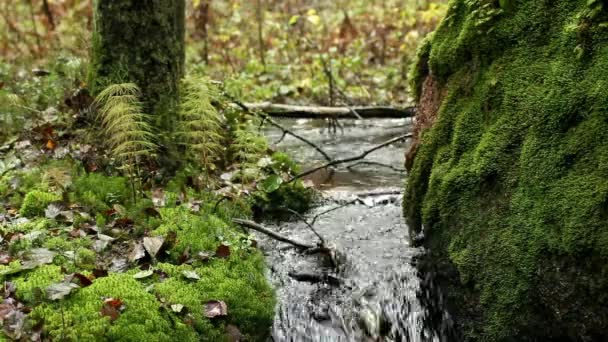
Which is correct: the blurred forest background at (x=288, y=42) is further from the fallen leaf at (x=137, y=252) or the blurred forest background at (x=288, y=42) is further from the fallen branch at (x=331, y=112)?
the fallen leaf at (x=137, y=252)

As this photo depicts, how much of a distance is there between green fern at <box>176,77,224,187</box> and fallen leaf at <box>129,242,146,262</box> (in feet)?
4.25

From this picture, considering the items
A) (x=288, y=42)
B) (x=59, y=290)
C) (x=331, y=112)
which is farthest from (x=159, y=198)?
(x=288, y=42)

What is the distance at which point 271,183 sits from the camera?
6281mm

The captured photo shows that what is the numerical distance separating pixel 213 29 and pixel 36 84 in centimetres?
785

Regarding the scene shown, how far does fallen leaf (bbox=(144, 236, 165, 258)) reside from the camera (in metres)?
4.50

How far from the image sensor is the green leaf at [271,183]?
6227mm

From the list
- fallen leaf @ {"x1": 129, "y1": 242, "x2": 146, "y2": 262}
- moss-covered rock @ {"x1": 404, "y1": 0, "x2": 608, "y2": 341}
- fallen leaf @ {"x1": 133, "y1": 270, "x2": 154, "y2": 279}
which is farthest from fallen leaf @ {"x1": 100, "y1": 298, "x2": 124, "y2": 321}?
moss-covered rock @ {"x1": 404, "y1": 0, "x2": 608, "y2": 341}

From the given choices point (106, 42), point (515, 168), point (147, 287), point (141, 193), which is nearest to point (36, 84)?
point (106, 42)

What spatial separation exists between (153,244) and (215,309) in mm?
861

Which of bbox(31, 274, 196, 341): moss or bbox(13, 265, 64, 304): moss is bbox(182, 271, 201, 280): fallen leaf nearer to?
bbox(31, 274, 196, 341): moss


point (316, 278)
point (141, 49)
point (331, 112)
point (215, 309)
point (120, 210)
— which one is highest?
point (141, 49)

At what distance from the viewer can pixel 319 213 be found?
6531mm

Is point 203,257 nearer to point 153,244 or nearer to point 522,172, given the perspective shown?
point 153,244

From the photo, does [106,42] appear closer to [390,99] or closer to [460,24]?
[460,24]
